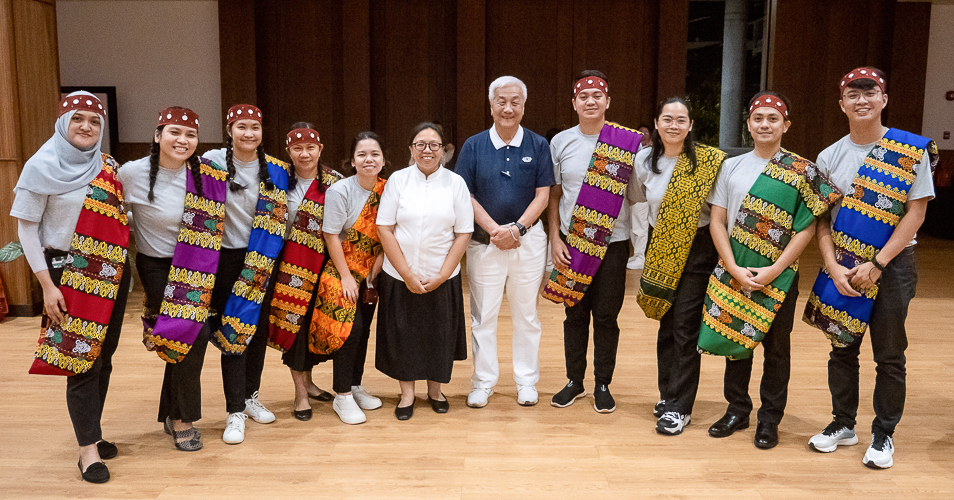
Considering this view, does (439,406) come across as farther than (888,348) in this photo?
Yes

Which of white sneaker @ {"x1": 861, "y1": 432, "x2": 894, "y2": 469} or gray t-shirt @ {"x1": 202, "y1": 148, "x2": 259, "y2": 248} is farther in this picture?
gray t-shirt @ {"x1": 202, "y1": 148, "x2": 259, "y2": 248}

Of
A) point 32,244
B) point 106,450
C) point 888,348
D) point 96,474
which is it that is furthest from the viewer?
point 106,450

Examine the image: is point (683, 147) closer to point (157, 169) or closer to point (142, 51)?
point (157, 169)

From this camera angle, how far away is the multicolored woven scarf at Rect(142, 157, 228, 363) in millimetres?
2559

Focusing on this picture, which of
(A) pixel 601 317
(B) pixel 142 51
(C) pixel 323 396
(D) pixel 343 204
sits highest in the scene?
(B) pixel 142 51

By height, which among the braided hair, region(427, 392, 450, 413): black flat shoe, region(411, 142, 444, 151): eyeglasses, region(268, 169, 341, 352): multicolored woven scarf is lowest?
region(427, 392, 450, 413): black flat shoe

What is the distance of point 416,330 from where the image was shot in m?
3.10

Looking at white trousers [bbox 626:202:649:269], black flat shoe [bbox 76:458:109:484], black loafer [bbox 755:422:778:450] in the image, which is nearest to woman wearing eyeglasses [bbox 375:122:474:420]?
black flat shoe [bbox 76:458:109:484]

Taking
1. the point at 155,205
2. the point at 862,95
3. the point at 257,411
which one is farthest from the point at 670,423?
the point at 155,205

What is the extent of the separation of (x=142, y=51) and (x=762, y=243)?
26.2 feet

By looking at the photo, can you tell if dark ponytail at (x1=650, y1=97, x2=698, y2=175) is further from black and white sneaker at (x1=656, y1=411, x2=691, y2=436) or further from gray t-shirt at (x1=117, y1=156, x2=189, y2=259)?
gray t-shirt at (x1=117, y1=156, x2=189, y2=259)

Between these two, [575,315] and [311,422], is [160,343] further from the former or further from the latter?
[575,315]

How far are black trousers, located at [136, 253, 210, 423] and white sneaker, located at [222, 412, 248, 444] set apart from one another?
0.14m

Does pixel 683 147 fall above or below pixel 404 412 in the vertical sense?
above
